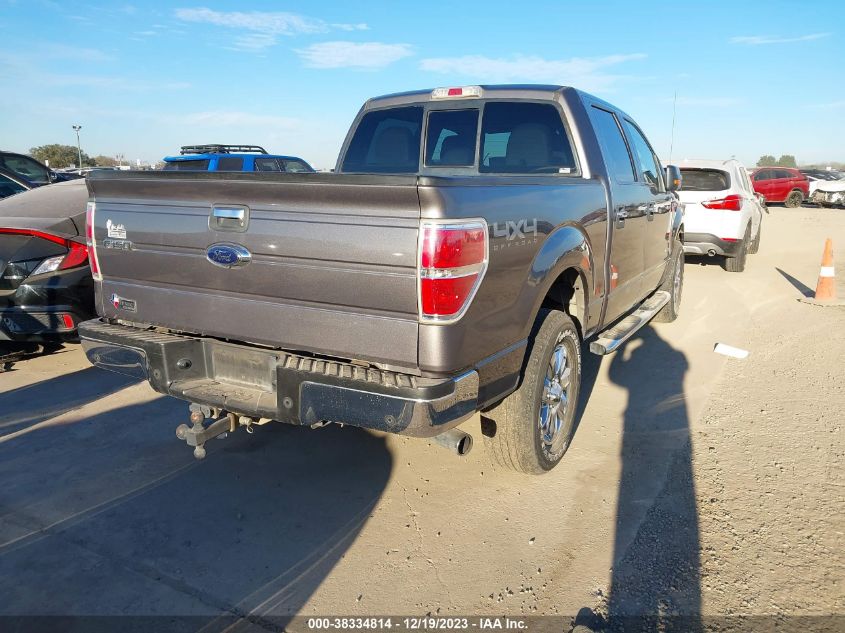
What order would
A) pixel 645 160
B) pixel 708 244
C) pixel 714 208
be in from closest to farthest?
pixel 645 160 < pixel 714 208 < pixel 708 244

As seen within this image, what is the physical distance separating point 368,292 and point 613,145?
303 centimetres

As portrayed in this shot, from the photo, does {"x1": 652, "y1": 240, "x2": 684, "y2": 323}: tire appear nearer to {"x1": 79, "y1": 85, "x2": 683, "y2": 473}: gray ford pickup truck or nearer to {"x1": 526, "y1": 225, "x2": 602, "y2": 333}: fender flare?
{"x1": 79, "y1": 85, "x2": 683, "y2": 473}: gray ford pickup truck

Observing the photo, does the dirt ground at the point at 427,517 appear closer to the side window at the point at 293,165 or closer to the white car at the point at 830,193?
the side window at the point at 293,165

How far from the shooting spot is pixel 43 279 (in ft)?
17.0

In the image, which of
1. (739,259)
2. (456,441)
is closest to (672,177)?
(456,441)

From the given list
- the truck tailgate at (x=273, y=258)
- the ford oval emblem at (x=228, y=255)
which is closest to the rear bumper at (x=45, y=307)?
the truck tailgate at (x=273, y=258)

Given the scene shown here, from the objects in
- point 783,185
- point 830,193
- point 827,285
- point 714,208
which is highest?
point 714,208

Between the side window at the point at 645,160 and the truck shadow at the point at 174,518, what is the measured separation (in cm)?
331

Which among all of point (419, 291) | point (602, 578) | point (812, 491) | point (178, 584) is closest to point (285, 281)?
point (419, 291)

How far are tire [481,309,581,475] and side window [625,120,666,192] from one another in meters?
2.32

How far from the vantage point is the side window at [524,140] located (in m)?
4.35

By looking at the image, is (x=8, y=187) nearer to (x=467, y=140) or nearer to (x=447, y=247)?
(x=467, y=140)

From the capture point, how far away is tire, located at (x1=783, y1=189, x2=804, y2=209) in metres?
28.6

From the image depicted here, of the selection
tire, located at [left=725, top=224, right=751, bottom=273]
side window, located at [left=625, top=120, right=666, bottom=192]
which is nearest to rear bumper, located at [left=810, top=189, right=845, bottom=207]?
tire, located at [left=725, top=224, right=751, bottom=273]
